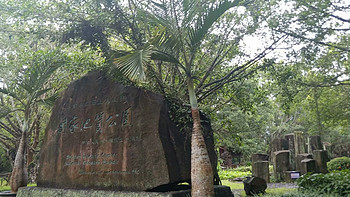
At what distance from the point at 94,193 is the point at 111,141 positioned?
3.35 feet

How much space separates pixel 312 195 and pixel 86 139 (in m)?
4.62

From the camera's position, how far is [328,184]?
5793 millimetres

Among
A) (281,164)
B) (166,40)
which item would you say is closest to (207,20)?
(166,40)

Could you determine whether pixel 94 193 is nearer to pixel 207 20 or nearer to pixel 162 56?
pixel 162 56

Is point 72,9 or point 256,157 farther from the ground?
point 72,9

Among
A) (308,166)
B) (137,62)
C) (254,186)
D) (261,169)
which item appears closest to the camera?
(137,62)

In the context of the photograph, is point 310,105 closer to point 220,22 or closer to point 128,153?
point 220,22

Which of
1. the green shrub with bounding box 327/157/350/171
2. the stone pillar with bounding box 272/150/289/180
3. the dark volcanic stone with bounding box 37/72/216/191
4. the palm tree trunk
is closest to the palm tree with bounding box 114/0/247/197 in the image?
the palm tree trunk

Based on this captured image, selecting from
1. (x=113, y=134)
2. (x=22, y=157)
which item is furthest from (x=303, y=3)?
(x=22, y=157)

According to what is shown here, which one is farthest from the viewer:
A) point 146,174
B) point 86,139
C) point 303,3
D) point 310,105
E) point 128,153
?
point 310,105

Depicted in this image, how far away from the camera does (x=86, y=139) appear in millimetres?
6203

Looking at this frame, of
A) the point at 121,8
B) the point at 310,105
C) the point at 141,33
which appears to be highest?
the point at 121,8

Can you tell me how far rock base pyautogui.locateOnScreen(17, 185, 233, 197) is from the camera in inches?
186

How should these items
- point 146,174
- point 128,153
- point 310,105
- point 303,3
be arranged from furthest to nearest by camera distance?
1. point 310,105
2. point 303,3
3. point 128,153
4. point 146,174
